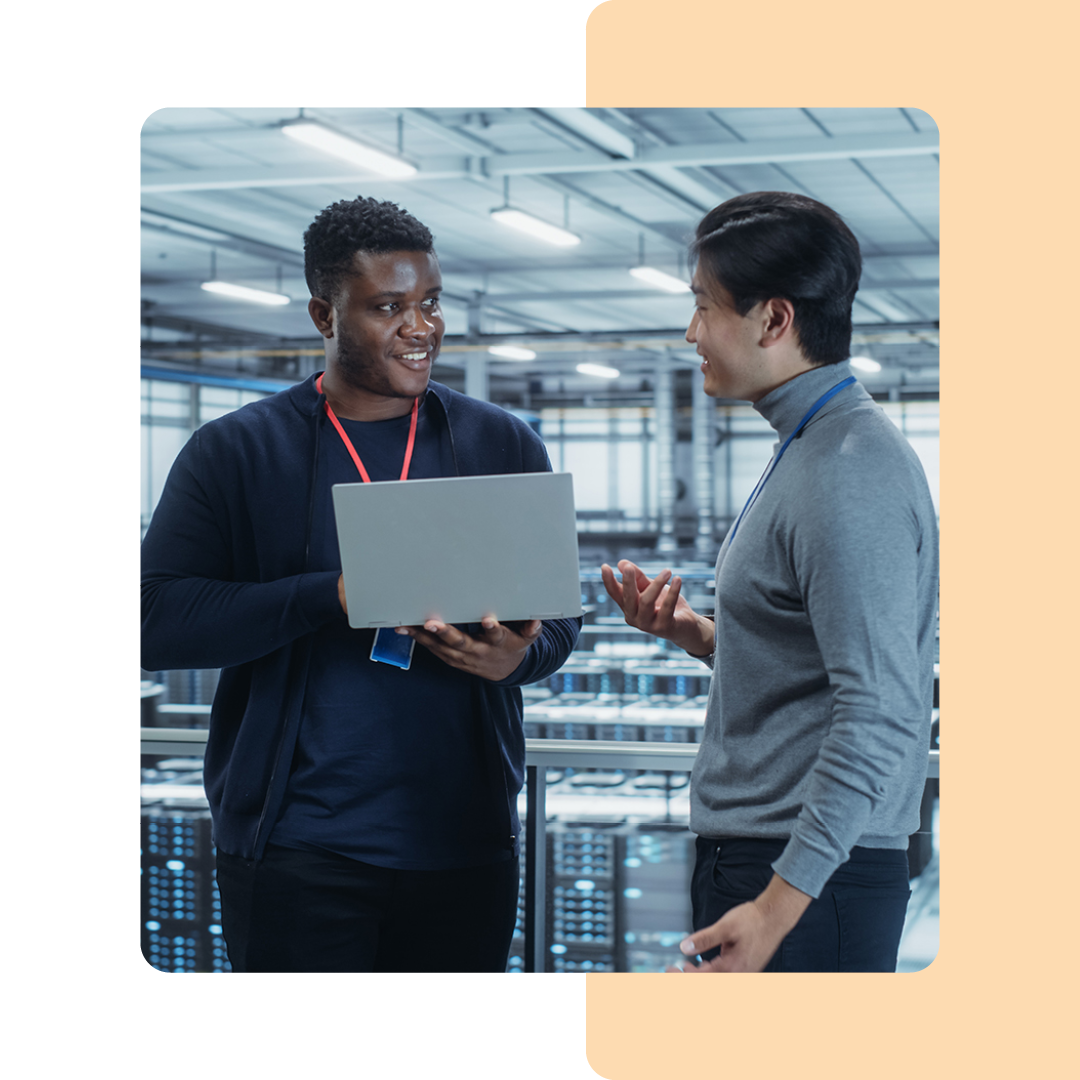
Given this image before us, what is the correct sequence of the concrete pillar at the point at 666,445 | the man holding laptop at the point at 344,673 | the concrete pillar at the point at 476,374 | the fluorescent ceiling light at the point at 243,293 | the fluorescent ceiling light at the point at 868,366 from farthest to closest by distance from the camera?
the concrete pillar at the point at 666,445 < the concrete pillar at the point at 476,374 < the fluorescent ceiling light at the point at 243,293 < the fluorescent ceiling light at the point at 868,366 < the man holding laptop at the point at 344,673

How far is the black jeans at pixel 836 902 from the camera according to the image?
109cm

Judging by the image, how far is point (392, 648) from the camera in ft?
4.46

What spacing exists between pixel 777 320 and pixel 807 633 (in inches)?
13.0

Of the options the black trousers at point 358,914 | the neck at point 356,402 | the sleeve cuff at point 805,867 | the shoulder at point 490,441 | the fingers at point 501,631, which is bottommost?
the black trousers at point 358,914

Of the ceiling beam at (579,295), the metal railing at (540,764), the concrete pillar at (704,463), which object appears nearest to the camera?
the metal railing at (540,764)

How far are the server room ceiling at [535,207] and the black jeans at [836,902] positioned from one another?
2.02ft

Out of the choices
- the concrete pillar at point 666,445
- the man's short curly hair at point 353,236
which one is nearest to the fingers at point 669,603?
the man's short curly hair at point 353,236

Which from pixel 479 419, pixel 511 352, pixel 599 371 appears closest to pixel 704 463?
pixel 599 371

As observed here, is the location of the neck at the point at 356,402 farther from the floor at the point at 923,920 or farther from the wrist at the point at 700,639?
the floor at the point at 923,920

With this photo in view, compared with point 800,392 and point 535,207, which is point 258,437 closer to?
point 800,392

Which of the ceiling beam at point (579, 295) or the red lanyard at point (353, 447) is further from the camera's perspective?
the ceiling beam at point (579, 295)
